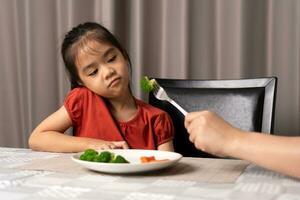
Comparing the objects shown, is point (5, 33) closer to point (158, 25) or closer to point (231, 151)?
point (158, 25)

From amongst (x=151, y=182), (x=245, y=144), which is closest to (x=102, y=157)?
(x=151, y=182)

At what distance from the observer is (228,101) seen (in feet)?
4.68

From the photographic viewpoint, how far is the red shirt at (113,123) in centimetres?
146

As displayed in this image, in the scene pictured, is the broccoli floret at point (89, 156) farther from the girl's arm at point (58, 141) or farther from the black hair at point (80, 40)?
the black hair at point (80, 40)

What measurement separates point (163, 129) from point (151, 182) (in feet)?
2.09

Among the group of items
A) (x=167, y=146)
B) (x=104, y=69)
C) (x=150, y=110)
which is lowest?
(x=167, y=146)

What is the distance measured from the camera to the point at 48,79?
222 centimetres

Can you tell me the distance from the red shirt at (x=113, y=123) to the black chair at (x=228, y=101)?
0.05m

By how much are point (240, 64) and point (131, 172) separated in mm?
1161

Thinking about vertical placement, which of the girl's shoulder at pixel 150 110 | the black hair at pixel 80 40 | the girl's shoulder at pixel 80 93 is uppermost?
the black hair at pixel 80 40

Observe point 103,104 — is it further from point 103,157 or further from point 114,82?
point 103,157

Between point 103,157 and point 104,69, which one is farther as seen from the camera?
point 104,69

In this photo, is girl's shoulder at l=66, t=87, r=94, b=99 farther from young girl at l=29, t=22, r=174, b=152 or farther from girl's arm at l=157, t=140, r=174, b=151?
girl's arm at l=157, t=140, r=174, b=151

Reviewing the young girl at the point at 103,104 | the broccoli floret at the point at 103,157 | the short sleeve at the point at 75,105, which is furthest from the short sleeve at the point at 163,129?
the broccoli floret at the point at 103,157
